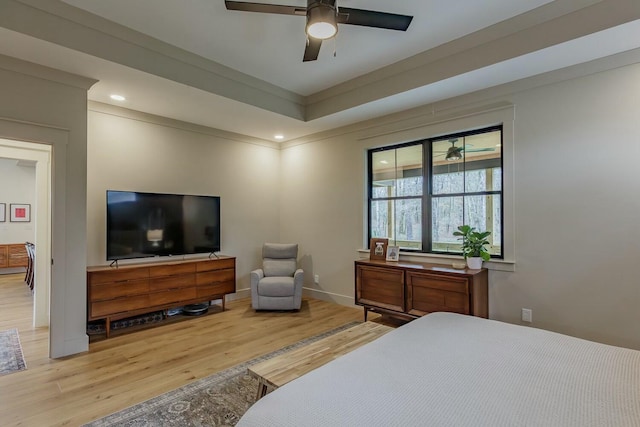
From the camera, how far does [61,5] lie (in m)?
2.67

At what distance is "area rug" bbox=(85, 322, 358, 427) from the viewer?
6.97 ft

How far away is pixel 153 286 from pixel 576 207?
15.5 ft

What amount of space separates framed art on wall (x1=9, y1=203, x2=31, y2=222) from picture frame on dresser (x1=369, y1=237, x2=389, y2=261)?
9.25 m

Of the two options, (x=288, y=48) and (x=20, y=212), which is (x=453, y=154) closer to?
(x=288, y=48)

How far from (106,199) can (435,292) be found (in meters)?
4.08

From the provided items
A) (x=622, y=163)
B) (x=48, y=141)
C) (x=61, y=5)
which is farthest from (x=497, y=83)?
(x=48, y=141)

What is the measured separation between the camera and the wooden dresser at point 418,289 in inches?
133

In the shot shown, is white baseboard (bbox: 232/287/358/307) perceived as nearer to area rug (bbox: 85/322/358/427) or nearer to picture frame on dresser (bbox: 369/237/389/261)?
picture frame on dresser (bbox: 369/237/389/261)

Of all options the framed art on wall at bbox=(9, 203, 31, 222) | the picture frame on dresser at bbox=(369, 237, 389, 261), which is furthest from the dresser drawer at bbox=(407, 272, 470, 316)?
the framed art on wall at bbox=(9, 203, 31, 222)

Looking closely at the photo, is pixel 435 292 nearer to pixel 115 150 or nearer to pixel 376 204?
pixel 376 204

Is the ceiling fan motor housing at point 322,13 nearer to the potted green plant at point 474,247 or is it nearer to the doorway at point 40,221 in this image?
the potted green plant at point 474,247

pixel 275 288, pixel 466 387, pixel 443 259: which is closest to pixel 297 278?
pixel 275 288

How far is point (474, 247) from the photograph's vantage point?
3568 millimetres

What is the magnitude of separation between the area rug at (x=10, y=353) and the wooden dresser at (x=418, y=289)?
3557 mm
